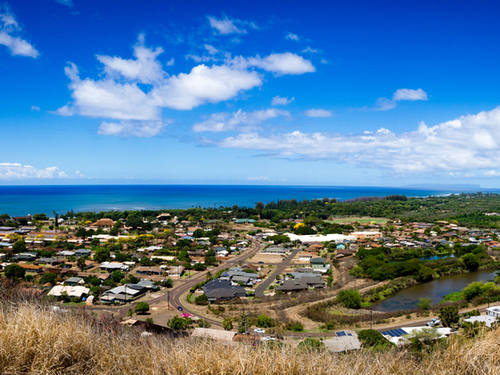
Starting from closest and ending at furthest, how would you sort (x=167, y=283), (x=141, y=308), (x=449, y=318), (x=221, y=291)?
1. (x=449, y=318)
2. (x=141, y=308)
3. (x=221, y=291)
4. (x=167, y=283)

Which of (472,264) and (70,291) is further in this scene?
(472,264)

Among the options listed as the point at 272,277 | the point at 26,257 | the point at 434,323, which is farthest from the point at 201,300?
the point at 26,257

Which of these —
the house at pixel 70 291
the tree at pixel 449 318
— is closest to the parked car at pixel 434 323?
the tree at pixel 449 318

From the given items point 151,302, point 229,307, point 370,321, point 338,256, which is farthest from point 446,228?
point 151,302

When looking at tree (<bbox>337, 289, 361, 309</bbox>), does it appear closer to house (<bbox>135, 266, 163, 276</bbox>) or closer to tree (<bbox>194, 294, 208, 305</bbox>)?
tree (<bbox>194, 294, 208, 305</bbox>)

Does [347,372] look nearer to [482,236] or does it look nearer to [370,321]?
[370,321]

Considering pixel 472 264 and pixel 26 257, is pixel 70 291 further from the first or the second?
pixel 472 264

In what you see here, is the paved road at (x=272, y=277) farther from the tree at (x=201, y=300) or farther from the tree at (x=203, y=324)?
the tree at (x=203, y=324)

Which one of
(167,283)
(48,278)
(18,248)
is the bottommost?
(167,283)
